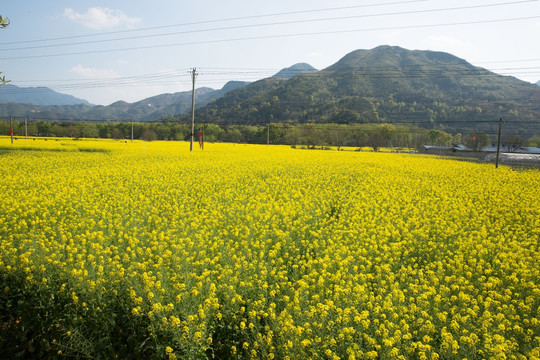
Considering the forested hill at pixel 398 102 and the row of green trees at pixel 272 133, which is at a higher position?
the forested hill at pixel 398 102

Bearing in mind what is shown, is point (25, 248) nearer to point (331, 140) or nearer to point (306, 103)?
point (331, 140)

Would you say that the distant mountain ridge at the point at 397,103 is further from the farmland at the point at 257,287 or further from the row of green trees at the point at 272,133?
the farmland at the point at 257,287

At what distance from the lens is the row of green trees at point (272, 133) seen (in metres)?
77.1

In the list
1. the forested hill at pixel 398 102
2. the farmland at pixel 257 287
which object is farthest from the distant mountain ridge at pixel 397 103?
the farmland at pixel 257 287

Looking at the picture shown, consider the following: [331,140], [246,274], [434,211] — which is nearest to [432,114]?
[331,140]

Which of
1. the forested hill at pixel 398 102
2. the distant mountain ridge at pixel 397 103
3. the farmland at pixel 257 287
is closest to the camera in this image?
the farmland at pixel 257 287

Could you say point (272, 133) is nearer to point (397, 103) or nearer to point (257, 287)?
point (397, 103)

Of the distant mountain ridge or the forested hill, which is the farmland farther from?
the forested hill

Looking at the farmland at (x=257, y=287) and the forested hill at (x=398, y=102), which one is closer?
the farmland at (x=257, y=287)

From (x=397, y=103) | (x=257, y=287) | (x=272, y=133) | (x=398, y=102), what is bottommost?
(x=257, y=287)

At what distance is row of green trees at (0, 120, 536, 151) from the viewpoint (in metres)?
77.1

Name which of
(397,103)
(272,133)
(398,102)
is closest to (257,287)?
(272,133)

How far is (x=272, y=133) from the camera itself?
8919cm

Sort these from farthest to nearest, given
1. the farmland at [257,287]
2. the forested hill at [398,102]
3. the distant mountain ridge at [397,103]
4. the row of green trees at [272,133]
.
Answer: the forested hill at [398,102]
the distant mountain ridge at [397,103]
the row of green trees at [272,133]
the farmland at [257,287]
